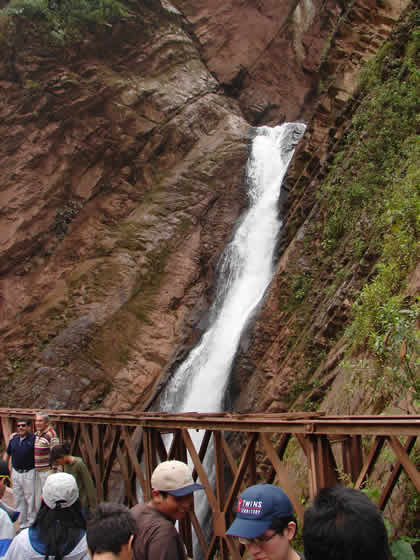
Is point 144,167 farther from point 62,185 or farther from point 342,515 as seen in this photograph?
point 342,515

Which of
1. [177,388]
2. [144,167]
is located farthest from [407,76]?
[144,167]

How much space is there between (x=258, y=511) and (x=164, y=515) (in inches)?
39.0

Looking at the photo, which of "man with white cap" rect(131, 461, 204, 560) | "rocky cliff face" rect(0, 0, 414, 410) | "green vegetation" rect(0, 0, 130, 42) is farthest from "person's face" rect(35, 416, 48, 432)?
"green vegetation" rect(0, 0, 130, 42)

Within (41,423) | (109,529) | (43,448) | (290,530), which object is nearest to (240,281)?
(41,423)

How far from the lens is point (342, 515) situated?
187 centimetres

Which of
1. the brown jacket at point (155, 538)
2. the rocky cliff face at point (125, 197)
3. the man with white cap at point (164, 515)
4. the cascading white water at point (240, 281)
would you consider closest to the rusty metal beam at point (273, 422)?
the man with white cap at point (164, 515)

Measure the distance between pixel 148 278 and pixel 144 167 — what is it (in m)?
5.87

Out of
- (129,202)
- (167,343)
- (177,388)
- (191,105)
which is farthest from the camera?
(191,105)

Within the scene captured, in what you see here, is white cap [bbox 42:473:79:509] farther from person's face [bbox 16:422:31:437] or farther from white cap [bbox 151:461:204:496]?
person's face [bbox 16:422:31:437]

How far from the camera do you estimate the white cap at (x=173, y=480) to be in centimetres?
297

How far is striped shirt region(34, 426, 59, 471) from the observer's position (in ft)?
18.7

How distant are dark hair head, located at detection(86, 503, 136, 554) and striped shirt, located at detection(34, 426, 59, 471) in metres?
3.25

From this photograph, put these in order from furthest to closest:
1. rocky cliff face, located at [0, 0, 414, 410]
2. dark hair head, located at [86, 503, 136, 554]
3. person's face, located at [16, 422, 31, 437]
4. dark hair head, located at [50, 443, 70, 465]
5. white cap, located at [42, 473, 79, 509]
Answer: rocky cliff face, located at [0, 0, 414, 410], person's face, located at [16, 422, 31, 437], dark hair head, located at [50, 443, 70, 465], white cap, located at [42, 473, 79, 509], dark hair head, located at [86, 503, 136, 554]

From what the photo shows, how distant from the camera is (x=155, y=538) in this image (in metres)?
2.73
